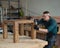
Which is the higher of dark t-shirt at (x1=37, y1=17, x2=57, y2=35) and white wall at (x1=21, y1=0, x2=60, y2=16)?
white wall at (x1=21, y1=0, x2=60, y2=16)

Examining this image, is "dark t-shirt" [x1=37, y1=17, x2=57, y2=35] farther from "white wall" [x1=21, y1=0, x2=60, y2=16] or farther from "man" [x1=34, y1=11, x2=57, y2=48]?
"white wall" [x1=21, y1=0, x2=60, y2=16]

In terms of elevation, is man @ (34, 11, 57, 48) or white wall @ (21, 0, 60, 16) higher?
white wall @ (21, 0, 60, 16)

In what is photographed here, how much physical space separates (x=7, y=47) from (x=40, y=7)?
545cm

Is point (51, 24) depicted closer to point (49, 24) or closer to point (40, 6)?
point (49, 24)

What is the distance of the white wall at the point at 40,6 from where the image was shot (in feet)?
23.7

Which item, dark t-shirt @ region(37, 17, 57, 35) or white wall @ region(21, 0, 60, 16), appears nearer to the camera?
dark t-shirt @ region(37, 17, 57, 35)

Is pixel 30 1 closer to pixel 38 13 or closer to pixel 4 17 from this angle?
pixel 38 13

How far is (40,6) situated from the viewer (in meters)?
7.45

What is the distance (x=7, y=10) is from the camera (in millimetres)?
7602

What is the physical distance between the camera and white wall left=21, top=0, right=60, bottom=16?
7.22 metres

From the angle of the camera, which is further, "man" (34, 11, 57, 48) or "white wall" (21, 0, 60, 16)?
"white wall" (21, 0, 60, 16)

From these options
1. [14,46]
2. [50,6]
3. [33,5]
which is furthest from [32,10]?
[14,46]

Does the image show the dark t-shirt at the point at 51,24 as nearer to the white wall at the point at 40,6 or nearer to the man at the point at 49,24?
the man at the point at 49,24

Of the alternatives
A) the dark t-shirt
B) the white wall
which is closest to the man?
the dark t-shirt
